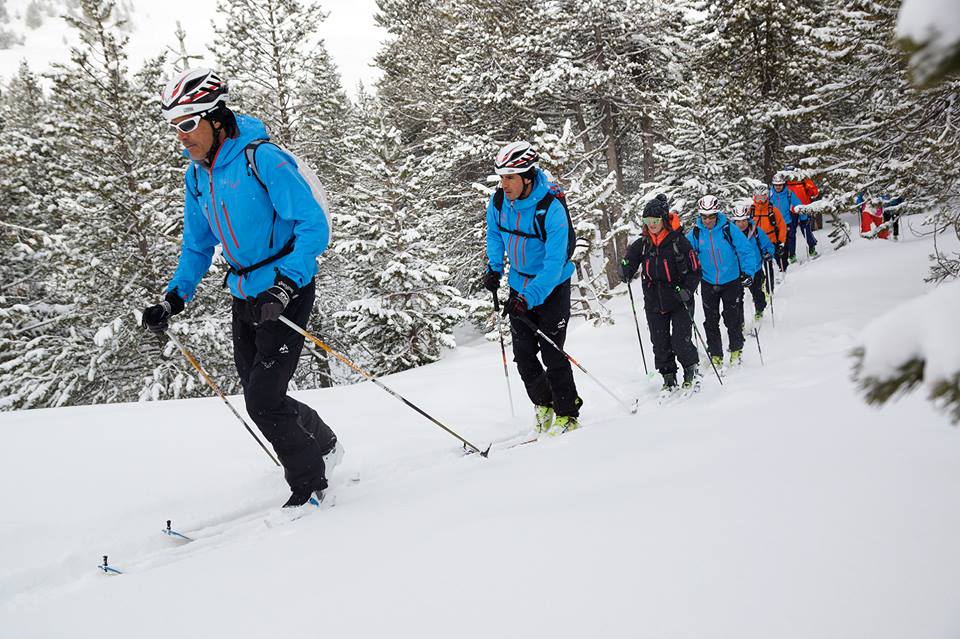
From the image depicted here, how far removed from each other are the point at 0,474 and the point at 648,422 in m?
4.94

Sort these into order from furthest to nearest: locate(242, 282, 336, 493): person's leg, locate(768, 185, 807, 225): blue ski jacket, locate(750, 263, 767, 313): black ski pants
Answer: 1. locate(768, 185, 807, 225): blue ski jacket
2. locate(750, 263, 767, 313): black ski pants
3. locate(242, 282, 336, 493): person's leg

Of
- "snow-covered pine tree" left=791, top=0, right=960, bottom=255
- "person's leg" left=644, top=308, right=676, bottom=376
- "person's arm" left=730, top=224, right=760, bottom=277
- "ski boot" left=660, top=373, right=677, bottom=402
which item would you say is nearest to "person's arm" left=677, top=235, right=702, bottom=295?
"person's leg" left=644, top=308, right=676, bottom=376

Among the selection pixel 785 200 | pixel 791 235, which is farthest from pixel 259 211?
pixel 791 235

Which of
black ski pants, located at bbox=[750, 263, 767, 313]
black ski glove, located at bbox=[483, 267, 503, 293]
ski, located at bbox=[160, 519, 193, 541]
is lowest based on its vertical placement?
black ski pants, located at bbox=[750, 263, 767, 313]

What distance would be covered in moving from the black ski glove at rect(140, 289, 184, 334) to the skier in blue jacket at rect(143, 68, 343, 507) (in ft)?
0.06

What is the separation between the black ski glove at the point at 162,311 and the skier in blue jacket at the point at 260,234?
0.7 inches

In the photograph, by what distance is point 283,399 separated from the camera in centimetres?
379

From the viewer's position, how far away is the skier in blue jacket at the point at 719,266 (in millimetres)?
8312

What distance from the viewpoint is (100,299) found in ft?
49.7

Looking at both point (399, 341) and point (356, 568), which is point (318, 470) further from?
point (399, 341)

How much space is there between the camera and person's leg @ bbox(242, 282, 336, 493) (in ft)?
12.0

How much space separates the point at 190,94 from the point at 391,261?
13.4 meters

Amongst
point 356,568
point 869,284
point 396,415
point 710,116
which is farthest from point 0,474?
point 710,116

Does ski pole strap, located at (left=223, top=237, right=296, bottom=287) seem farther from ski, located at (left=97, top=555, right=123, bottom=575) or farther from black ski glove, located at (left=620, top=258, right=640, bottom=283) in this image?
black ski glove, located at (left=620, top=258, right=640, bottom=283)
